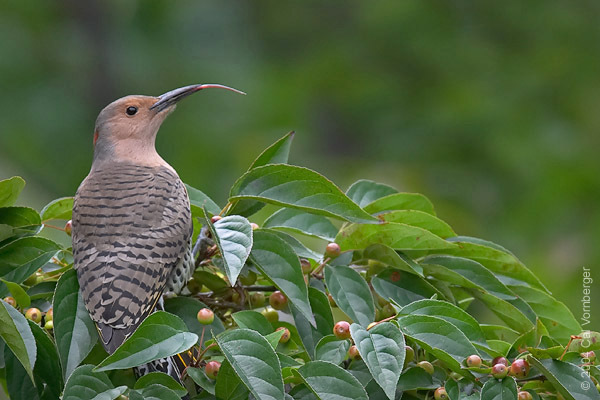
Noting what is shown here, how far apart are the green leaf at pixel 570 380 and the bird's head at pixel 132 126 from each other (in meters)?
1.94

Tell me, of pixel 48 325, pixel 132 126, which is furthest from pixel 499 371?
pixel 132 126

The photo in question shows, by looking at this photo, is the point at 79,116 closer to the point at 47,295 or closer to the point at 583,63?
the point at 583,63

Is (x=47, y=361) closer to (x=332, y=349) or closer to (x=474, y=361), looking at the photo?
(x=332, y=349)

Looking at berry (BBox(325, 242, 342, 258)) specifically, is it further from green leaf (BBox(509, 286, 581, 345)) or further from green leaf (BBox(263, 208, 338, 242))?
green leaf (BBox(509, 286, 581, 345))

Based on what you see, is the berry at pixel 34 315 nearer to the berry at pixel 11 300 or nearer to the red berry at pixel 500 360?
the berry at pixel 11 300

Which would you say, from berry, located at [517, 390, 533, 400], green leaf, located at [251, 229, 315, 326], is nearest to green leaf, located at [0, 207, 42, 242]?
green leaf, located at [251, 229, 315, 326]

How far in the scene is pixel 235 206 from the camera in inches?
90.4

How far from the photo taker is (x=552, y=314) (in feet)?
7.36

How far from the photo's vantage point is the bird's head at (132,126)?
11.1 feet

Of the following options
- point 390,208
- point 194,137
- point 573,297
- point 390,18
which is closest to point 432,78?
point 390,18

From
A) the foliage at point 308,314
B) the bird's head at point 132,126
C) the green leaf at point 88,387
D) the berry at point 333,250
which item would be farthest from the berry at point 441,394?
the bird's head at point 132,126

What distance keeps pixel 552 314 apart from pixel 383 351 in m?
0.69

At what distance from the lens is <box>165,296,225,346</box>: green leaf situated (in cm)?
200

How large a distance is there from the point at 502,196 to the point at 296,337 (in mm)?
5895
